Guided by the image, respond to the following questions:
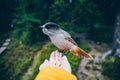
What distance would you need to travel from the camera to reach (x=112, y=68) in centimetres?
1271

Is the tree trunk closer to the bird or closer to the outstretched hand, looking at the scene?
the bird

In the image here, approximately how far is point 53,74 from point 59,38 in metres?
1.20

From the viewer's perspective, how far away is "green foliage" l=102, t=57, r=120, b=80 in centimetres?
1265

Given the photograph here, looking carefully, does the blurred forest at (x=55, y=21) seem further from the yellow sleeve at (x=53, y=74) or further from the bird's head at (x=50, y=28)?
Answer: the yellow sleeve at (x=53, y=74)

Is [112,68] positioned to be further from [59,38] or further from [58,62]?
[58,62]

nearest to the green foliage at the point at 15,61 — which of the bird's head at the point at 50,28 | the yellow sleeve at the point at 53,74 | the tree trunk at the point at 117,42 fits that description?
the tree trunk at the point at 117,42

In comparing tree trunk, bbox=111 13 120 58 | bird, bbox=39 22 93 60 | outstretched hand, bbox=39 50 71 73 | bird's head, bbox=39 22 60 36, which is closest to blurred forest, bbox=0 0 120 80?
tree trunk, bbox=111 13 120 58

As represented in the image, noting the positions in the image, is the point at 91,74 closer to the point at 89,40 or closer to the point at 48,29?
the point at 89,40

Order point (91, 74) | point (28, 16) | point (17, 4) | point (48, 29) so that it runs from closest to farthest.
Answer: point (48, 29), point (91, 74), point (28, 16), point (17, 4)

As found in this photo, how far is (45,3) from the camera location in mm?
14328

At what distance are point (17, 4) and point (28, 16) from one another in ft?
5.21

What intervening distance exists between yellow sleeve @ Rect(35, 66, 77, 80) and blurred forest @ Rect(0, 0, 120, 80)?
36.2ft

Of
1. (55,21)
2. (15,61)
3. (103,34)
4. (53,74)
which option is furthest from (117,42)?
(53,74)

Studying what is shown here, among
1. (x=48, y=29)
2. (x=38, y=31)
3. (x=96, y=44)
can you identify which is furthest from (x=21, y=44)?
(x=48, y=29)
